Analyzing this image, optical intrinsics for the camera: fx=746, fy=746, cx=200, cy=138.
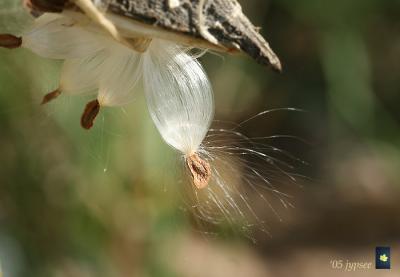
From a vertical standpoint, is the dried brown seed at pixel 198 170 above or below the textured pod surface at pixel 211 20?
below

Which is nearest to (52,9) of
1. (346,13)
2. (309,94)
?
(346,13)

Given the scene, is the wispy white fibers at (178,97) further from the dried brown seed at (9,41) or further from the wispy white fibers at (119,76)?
the dried brown seed at (9,41)

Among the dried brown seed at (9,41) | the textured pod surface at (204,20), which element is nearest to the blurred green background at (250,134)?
the dried brown seed at (9,41)

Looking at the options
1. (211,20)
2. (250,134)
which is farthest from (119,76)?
(250,134)

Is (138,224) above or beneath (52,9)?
beneath

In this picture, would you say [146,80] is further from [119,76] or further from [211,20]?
[211,20]

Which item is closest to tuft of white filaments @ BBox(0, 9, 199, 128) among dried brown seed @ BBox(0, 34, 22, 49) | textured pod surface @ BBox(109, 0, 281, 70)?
dried brown seed @ BBox(0, 34, 22, 49)

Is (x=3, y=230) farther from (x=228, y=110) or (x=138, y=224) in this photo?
(x=228, y=110)
